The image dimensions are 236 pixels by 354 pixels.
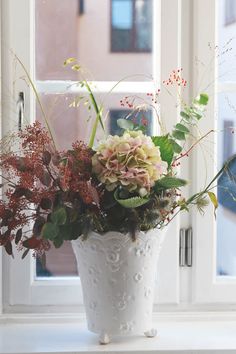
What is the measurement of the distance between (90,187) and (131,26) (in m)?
0.54

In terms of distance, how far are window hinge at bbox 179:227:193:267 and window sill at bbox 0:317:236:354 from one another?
0.15m

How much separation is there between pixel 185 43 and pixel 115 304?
67 cm

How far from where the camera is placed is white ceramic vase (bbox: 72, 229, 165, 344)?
5.14 feet

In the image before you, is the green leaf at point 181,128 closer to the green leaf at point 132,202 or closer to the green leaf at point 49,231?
the green leaf at point 132,202

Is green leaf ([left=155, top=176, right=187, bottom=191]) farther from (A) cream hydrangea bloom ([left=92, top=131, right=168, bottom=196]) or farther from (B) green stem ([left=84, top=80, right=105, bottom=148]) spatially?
(B) green stem ([left=84, top=80, right=105, bottom=148])

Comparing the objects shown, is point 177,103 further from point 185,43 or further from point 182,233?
point 182,233

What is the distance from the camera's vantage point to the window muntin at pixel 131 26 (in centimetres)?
183

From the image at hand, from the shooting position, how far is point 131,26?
1.83 m

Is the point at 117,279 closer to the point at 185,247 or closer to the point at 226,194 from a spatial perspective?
the point at 185,247

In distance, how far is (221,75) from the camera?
1.82 meters

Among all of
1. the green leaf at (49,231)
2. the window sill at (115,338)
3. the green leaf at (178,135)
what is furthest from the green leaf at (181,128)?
the window sill at (115,338)

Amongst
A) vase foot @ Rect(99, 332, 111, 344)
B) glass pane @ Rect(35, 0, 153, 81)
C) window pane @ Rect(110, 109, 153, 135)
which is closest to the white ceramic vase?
vase foot @ Rect(99, 332, 111, 344)

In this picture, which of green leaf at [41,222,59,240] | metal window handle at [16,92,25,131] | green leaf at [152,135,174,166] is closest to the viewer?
green leaf at [41,222,59,240]

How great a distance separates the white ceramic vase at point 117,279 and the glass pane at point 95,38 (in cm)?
45
